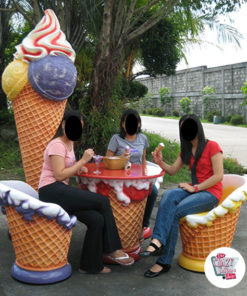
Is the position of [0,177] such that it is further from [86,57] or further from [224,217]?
[224,217]

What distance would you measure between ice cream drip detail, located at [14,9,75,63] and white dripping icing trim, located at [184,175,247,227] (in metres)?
2.08

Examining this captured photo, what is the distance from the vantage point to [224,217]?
3176 mm

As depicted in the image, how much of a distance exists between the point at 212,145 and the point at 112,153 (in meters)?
1.11

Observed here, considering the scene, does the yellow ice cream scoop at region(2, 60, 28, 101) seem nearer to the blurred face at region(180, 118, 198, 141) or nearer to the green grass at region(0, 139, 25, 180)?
the blurred face at region(180, 118, 198, 141)

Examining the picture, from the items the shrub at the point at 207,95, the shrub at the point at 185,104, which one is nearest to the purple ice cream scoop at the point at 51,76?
the shrub at the point at 207,95

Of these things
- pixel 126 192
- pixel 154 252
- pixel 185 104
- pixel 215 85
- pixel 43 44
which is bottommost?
pixel 154 252

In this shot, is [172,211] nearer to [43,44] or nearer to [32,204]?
[32,204]

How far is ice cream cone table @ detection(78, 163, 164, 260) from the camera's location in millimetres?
3305

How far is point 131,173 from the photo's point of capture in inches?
135

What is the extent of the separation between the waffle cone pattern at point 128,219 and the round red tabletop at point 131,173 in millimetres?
174

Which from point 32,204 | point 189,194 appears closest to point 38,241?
point 32,204

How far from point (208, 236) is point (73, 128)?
141cm

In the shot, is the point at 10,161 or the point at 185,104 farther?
the point at 185,104

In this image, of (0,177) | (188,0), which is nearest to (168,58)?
(188,0)
